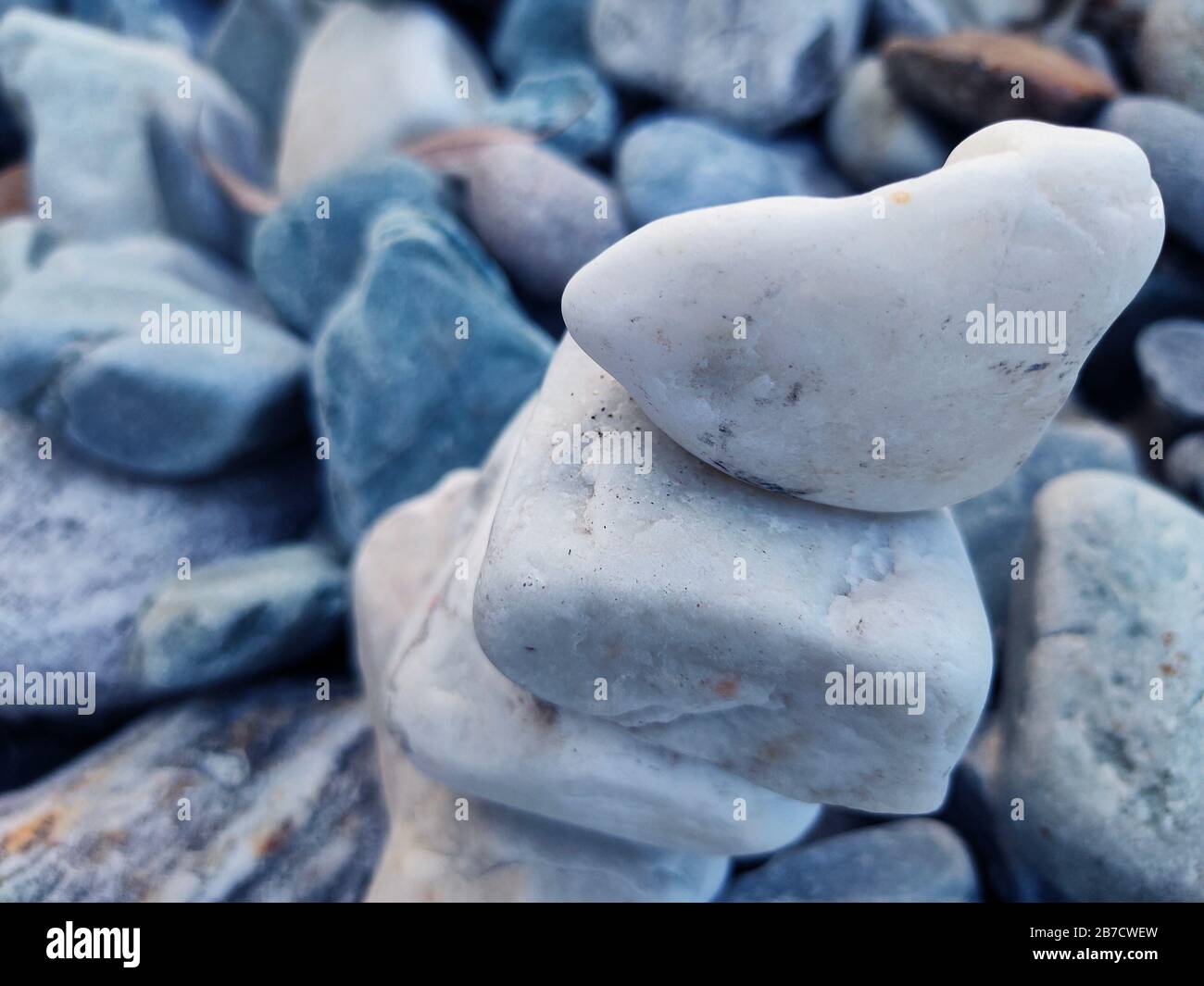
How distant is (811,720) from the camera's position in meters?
1.01

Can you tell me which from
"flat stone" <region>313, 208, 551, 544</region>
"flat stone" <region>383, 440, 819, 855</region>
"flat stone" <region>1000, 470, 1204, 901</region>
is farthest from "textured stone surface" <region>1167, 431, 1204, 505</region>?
"flat stone" <region>313, 208, 551, 544</region>

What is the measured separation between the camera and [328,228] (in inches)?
73.6

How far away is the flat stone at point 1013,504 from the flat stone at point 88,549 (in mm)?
1468

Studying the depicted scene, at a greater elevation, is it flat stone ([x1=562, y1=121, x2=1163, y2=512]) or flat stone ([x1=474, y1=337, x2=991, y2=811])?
flat stone ([x1=562, y1=121, x2=1163, y2=512])

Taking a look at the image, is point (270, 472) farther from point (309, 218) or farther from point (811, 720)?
point (811, 720)

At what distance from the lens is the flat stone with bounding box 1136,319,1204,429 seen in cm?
161

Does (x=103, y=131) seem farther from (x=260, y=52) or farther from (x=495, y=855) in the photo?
(x=495, y=855)

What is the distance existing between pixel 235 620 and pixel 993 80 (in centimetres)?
174

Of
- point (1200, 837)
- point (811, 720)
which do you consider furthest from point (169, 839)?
point (1200, 837)

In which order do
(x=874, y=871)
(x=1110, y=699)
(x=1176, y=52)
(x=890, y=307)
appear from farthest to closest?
(x=1176, y=52) < (x=874, y=871) < (x=1110, y=699) < (x=890, y=307)

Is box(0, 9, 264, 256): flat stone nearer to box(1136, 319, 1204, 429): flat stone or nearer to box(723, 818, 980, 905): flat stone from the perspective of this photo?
box(723, 818, 980, 905): flat stone

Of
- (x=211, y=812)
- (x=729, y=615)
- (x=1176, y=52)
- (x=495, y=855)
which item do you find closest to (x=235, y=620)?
(x=211, y=812)

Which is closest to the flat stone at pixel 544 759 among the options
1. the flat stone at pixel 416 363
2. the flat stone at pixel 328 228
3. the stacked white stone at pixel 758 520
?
the stacked white stone at pixel 758 520

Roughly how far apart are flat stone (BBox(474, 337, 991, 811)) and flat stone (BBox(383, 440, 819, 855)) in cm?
6
